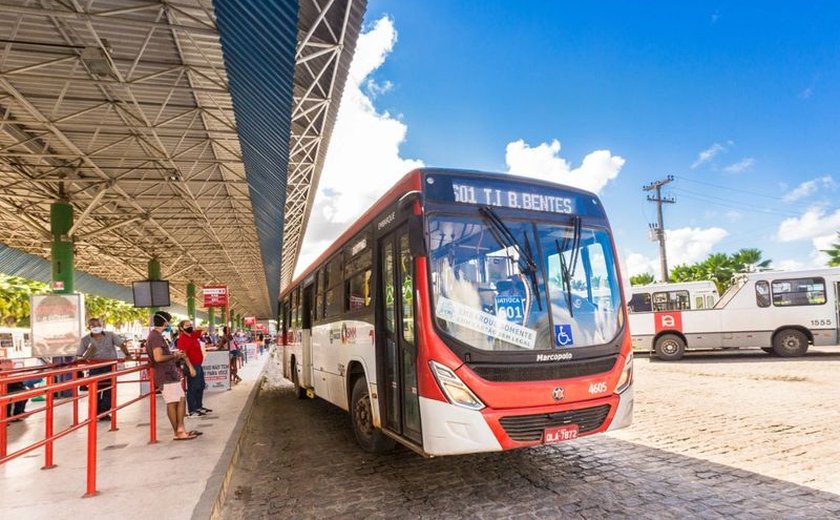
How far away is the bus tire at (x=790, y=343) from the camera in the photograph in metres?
16.7

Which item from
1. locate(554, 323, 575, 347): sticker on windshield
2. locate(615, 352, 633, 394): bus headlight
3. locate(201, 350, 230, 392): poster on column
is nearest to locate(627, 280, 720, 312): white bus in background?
locate(201, 350, 230, 392): poster on column

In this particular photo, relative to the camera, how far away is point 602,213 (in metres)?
5.69

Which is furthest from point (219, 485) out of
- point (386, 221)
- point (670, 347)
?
point (670, 347)

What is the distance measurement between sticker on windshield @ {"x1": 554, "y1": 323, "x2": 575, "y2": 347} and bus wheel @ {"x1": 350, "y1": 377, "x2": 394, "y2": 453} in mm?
2310

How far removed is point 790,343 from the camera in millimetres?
16859

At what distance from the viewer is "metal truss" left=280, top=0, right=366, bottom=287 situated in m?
12.8

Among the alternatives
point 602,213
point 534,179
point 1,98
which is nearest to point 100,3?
point 1,98

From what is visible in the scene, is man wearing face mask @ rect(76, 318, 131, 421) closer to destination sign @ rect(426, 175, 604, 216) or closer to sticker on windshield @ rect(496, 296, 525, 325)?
destination sign @ rect(426, 175, 604, 216)

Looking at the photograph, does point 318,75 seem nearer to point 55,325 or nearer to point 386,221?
point 55,325

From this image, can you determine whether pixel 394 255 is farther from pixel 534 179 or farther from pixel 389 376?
pixel 534 179

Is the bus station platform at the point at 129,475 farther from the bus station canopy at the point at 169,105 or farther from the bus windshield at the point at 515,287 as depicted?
the bus station canopy at the point at 169,105

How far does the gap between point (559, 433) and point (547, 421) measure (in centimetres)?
16

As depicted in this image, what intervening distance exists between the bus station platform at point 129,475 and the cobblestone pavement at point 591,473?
35 centimetres

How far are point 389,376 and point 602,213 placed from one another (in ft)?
9.63
